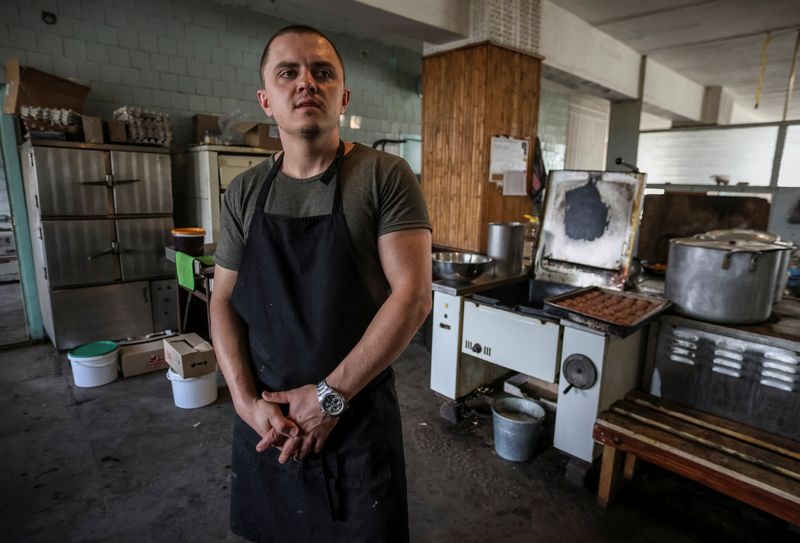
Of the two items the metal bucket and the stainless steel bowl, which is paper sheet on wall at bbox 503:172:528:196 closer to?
the stainless steel bowl

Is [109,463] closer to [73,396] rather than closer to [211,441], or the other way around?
[211,441]

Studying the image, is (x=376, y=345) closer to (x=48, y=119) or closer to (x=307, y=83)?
(x=307, y=83)

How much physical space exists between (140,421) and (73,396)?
70 cm

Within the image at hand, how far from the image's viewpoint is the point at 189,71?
14.5 ft

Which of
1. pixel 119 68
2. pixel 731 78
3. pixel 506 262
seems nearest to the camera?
pixel 506 262

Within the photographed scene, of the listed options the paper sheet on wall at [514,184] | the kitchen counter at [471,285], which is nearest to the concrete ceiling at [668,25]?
the paper sheet on wall at [514,184]

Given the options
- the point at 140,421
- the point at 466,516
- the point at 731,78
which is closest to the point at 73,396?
the point at 140,421

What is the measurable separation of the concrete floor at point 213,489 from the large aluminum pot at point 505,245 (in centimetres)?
101

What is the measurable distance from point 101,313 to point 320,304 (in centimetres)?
373

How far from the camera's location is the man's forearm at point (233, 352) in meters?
1.20

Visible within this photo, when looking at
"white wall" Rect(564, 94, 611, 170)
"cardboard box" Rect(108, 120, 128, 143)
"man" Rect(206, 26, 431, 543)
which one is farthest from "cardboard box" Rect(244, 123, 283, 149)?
"white wall" Rect(564, 94, 611, 170)

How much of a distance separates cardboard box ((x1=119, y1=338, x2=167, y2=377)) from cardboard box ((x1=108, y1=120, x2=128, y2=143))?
67.0 inches

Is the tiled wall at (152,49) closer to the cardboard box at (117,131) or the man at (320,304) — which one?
the cardboard box at (117,131)

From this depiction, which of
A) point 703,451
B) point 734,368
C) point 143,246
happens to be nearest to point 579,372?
point 703,451
